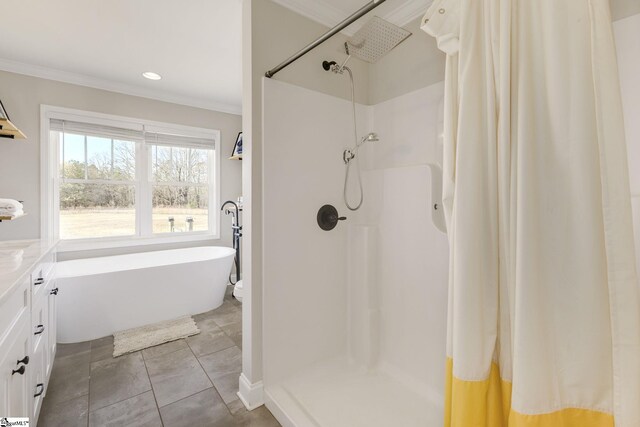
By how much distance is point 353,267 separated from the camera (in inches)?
83.9

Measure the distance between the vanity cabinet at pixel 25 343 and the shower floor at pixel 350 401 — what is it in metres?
1.14

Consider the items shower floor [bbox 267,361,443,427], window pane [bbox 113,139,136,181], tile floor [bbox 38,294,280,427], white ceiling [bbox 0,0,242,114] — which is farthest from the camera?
window pane [bbox 113,139,136,181]

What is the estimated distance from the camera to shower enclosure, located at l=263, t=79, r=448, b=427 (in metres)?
1.67

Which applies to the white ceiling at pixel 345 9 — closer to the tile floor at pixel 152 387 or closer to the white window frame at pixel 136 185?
the white window frame at pixel 136 185

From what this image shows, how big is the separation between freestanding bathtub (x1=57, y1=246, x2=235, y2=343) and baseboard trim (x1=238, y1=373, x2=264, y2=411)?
1539 millimetres

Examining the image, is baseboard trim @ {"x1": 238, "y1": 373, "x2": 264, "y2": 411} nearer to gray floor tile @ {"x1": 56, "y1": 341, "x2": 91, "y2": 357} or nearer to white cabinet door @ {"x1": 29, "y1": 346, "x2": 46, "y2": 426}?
white cabinet door @ {"x1": 29, "y1": 346, "x2": 46, "y2": 426}

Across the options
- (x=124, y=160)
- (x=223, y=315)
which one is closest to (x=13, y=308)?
(x=223, y=315)

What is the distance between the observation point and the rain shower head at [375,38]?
54.4 inches

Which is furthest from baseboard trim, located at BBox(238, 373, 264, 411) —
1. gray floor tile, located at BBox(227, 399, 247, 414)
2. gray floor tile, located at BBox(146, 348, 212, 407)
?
gray floor tile, located at BBox(146, 348, 212, 407)

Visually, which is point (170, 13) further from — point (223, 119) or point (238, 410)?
point (238, 410)

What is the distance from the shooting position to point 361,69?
7.16 ft

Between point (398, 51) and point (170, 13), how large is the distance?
5.30 ft

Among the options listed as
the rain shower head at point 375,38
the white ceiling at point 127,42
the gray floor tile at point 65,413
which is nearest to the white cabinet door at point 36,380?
the gray floor tile at point 65,413

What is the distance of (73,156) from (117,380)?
2489 millimetres
